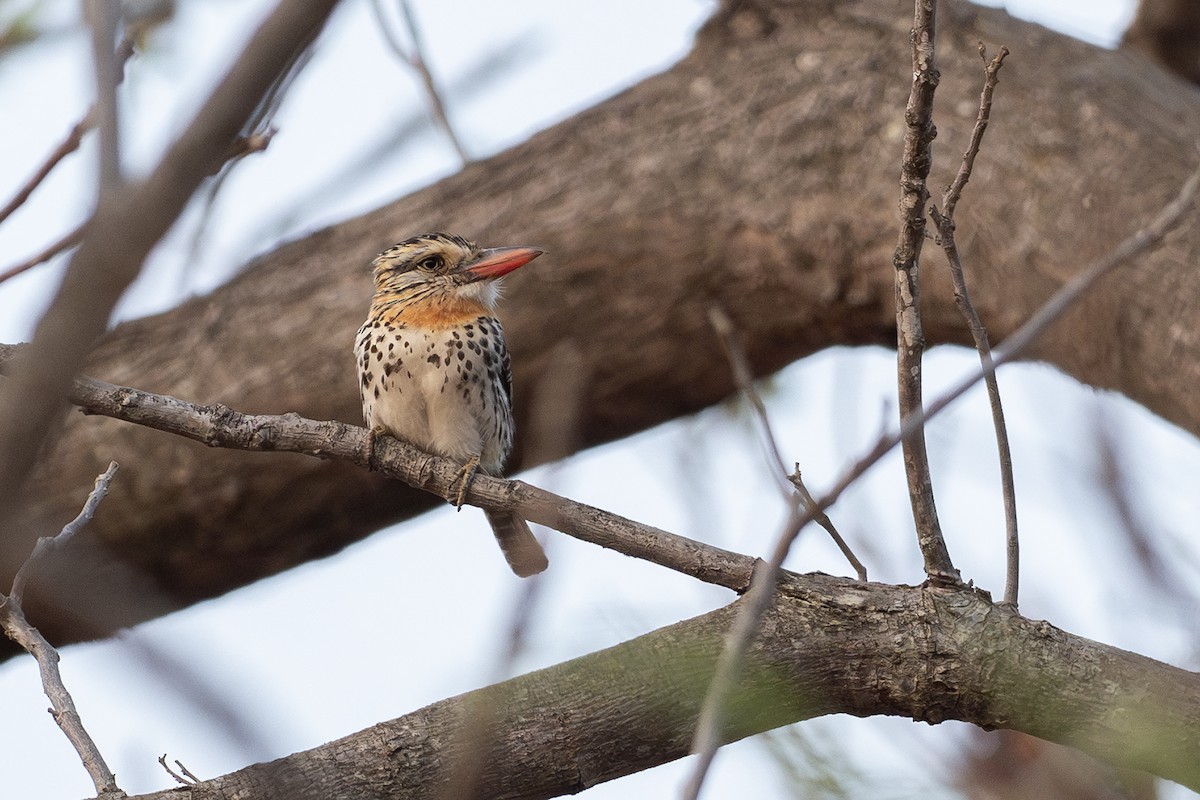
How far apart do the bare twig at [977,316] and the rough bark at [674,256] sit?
257 centimetres

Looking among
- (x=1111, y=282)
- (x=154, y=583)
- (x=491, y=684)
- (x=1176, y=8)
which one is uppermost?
(x=1176, y=8)

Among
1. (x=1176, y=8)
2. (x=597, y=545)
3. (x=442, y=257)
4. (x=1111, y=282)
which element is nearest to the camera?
(x=597, y=545)

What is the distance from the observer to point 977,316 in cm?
291

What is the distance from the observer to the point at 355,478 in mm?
5801

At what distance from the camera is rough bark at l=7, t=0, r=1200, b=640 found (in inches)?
222

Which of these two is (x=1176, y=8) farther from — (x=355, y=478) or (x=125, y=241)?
(x=125, y=241)

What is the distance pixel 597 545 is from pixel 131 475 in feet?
11.1

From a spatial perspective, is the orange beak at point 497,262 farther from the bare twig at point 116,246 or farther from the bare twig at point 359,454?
the bare twig at point 116,246

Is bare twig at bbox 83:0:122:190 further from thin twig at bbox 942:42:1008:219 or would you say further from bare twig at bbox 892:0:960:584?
thin twig at bbox 942:42:1008:219

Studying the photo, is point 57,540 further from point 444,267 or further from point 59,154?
point 444,267

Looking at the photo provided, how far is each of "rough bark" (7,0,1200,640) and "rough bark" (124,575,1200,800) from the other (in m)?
2.56

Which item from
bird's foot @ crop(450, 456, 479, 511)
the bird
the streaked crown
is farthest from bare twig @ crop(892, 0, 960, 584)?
the streaked crown

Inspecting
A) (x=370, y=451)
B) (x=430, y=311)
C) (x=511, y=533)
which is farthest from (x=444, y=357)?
(x=370, y=451)

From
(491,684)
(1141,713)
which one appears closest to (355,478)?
(1141,713)
